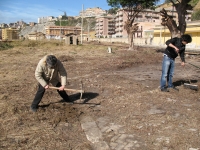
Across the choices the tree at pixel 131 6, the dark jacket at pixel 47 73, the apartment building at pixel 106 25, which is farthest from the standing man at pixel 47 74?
the apartment building at pixel 106 25

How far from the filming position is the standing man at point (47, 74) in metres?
4.63

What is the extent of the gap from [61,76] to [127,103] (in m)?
1.69

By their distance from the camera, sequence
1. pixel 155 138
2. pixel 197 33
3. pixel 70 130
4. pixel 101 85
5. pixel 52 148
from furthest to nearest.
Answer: pixel 197 33, pixel 101 85, pixel 70 130, pixel 155 138, pixel 52 148

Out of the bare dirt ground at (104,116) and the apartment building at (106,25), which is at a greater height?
the apartment building at (106,25)

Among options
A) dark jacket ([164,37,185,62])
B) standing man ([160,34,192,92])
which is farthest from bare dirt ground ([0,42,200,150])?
dark jacket ([164,37,185,62])

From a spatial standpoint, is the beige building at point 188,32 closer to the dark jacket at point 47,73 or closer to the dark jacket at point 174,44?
the dark jacket at point 174,44

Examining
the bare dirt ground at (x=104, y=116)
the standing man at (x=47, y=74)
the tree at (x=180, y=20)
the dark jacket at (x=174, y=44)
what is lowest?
the bare dirt ground at (x=104, y=116)

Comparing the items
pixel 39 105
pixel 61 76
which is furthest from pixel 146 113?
pixel 39 105

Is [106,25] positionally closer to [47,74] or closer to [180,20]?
[180,20]

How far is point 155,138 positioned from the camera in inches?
142

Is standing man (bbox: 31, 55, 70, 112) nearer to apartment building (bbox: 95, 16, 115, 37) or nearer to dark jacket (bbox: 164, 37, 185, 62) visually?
dark jacket (bbox: 164, 37, 185, 62)

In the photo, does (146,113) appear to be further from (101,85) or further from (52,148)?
(101,85)

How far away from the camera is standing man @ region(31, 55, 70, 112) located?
4630mm

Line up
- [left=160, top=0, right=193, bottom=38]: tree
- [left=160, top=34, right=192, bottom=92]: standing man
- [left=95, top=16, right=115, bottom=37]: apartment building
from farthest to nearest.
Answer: [left=95, top=16, right=115, bottom=37]: apartment building → [left=160, top=0, right=193, bottom=38]: tree → [left=160, top=34, right=192, bottom=92]: standing man
